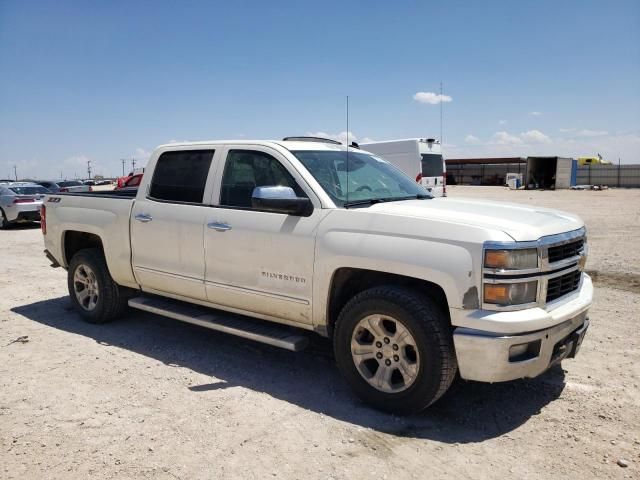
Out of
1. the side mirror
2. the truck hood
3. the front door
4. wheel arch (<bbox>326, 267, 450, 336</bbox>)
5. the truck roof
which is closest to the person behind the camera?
the truck hood

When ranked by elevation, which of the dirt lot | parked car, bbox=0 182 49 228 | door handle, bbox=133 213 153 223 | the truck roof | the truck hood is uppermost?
the truck roof

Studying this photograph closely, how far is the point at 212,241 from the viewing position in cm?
445

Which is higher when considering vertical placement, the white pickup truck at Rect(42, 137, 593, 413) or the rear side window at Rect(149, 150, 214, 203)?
the rear side window at Rect(149, 150, 214, 203)

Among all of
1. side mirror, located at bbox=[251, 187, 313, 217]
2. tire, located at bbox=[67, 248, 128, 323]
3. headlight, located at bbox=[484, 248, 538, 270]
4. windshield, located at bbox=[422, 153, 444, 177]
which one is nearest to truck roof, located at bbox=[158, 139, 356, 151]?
side mirror, located at bbox=[251, 187, 313, 217]

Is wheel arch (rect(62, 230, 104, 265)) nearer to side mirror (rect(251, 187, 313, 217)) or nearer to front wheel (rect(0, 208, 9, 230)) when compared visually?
side mirror (rect(251, 187, 313, 217))

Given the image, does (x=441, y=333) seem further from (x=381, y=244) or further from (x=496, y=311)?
(x=381, y=244)

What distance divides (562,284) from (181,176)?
3.42 metres

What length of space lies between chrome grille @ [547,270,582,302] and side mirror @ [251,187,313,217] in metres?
1.75

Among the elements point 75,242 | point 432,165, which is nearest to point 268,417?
point 75,242

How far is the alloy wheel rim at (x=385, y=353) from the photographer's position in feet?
11.4

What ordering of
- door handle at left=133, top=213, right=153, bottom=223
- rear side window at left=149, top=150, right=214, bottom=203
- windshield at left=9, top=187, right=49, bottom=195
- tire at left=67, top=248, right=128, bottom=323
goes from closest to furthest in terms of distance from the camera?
rear side window at left=149, top=150, right=214, bottom=203, door handle at left=133, top=213, right=153, bottom=223, tire at left=67, top=248, right=128, bottom=323, windshield at left=9, top=187, right=49, bottom=195

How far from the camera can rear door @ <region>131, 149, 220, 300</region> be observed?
4625mm

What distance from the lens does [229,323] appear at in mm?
4496

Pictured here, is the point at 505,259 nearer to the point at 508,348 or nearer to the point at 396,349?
the point at 508,348
